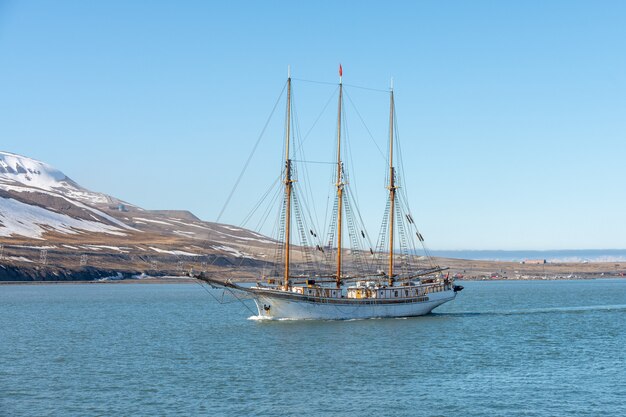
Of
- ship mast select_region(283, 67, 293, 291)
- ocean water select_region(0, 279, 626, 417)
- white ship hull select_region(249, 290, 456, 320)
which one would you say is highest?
ship mast select_region(283, 67, 293, 291)

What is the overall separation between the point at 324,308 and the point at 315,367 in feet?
110

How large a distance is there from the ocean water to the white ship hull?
70.8 inches

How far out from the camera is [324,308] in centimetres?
9475

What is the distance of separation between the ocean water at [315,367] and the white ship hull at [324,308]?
1799mm

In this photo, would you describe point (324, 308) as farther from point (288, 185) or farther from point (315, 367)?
point (315, 367)

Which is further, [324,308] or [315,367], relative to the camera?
[324,308]

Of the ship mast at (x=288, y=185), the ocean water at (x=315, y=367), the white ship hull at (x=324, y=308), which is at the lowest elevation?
the ocean water at (x=315, y=367)

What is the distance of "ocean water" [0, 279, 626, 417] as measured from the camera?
156ft

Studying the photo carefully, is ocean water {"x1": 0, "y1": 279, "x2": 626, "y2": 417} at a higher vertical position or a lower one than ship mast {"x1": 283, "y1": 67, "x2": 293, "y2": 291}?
lower

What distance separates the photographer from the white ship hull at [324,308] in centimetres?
9344

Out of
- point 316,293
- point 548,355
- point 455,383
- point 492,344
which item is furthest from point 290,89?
point 455,383

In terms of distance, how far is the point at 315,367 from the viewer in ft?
200

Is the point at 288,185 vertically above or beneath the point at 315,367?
above

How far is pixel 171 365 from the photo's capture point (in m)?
62.6
